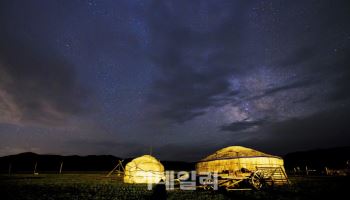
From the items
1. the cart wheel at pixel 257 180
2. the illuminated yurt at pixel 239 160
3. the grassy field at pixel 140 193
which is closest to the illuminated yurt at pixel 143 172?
the illuminated yurt at pixel 239 160

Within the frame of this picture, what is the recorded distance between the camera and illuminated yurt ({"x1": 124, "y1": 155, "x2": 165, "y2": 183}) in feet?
98.1

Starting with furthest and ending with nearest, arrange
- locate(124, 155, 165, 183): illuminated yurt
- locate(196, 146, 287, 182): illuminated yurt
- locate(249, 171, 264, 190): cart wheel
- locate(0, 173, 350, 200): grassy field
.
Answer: locate(124, 155, 165, 183): illuminated yurt, locate(196, 146, 287, 182): illuminated yurt, locate(249, 171, 264, 190): cart wheel, locate(0, 173, 350, 200): grassy field

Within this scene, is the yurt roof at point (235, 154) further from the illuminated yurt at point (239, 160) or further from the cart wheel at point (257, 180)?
the cart wheel at point (257, 180)

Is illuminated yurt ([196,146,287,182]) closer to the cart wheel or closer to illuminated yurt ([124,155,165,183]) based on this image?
the cart wheel

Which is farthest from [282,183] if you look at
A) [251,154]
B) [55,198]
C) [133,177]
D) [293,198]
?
[55,198]

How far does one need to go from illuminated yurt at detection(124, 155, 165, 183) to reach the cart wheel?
13.7 metres

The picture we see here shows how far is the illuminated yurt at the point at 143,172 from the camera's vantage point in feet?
98.1

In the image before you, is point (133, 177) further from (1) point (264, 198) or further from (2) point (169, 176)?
(1) point (264, 198)

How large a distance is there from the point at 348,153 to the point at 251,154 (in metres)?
150

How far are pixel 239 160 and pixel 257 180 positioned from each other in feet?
29.3

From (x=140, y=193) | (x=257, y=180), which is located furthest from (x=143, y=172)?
(x=257, y=180)

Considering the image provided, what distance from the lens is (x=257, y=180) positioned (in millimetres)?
20188

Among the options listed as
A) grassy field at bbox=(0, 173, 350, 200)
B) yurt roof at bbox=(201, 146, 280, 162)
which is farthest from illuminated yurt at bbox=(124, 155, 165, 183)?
grassy field at bbox=(0, 173, 350, 200)

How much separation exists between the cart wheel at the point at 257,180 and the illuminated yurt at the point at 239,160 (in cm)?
655
